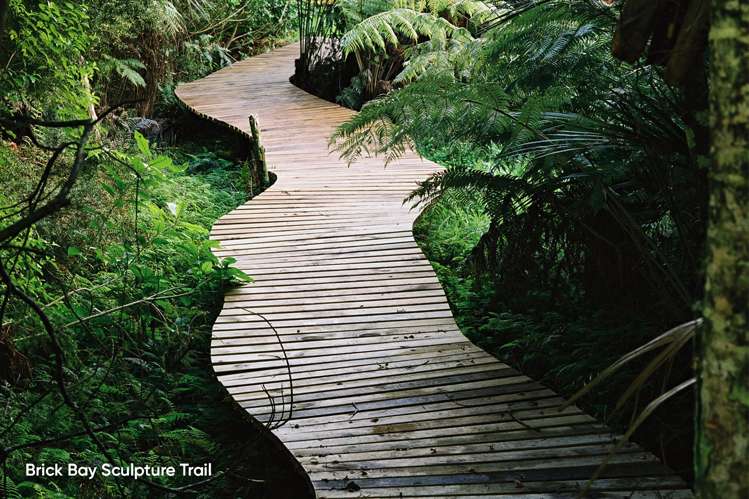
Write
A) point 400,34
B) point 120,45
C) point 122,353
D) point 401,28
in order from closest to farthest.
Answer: point 122,353, point 401,28, point 120,45, point 400,34

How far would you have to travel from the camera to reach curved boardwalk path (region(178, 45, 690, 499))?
3.00 meters

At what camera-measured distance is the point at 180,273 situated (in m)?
5.77

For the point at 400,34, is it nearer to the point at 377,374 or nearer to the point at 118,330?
the point at 118,330

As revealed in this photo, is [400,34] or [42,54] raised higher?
[400,34]

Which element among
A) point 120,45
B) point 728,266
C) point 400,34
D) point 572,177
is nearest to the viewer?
point 728,266

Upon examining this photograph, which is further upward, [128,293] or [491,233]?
[491,233]

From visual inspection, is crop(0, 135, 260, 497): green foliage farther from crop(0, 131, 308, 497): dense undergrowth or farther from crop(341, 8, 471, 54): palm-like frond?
crop(341, 8, 471, 54): palm-like frond

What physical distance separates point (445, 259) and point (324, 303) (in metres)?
1.89

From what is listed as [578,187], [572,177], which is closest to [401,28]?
[578,187]

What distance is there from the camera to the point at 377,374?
154 inches

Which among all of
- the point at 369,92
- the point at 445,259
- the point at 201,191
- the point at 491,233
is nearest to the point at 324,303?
the point at 491,233

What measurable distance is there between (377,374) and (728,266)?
2.92 m

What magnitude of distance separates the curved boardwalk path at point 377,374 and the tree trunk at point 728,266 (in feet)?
5.91

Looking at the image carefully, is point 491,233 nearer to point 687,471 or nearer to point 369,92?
point 687,471
